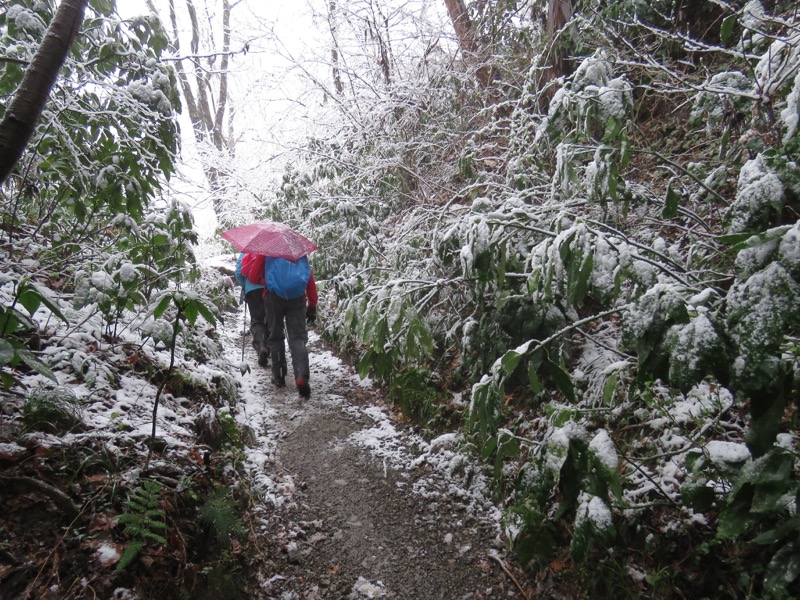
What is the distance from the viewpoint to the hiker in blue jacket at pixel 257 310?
5.93 meters

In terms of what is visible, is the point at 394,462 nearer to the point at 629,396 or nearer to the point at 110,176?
the point at 629,396

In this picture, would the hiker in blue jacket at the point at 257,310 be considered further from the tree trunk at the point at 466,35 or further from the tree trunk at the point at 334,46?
the tree trunk at the point at 466,35

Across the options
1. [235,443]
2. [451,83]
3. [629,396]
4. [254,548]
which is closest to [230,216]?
[451,83]

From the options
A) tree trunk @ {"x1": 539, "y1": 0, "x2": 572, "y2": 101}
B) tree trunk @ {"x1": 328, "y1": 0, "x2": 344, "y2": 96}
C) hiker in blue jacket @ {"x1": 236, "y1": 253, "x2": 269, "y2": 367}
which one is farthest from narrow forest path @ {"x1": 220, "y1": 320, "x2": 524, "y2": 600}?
tree trunk @ {"x1": 328, "y1": 0, "x2": 344, "y2": 96}

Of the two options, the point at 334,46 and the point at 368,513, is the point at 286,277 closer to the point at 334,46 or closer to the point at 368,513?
the point at 368,513

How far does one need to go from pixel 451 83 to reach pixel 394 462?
4.84 meters

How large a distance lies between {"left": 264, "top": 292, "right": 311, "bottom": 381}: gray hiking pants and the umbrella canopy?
0.63 metres

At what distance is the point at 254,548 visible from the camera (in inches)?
108

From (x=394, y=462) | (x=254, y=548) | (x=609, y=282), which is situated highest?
(x=609, y=282)

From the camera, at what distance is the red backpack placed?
5.55 meters

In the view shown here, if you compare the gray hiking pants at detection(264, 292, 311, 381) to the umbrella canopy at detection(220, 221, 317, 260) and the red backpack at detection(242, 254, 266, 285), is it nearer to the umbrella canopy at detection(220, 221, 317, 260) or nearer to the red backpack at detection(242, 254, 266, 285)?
the red backpack at detection(242, 254, 266, 285)

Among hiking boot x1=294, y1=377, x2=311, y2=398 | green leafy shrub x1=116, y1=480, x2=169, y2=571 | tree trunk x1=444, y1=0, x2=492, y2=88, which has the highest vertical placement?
tree trunk x1=444, y1=0, x2=492, y2=88

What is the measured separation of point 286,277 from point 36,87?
13.0 feet

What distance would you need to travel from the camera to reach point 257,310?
6.20m
